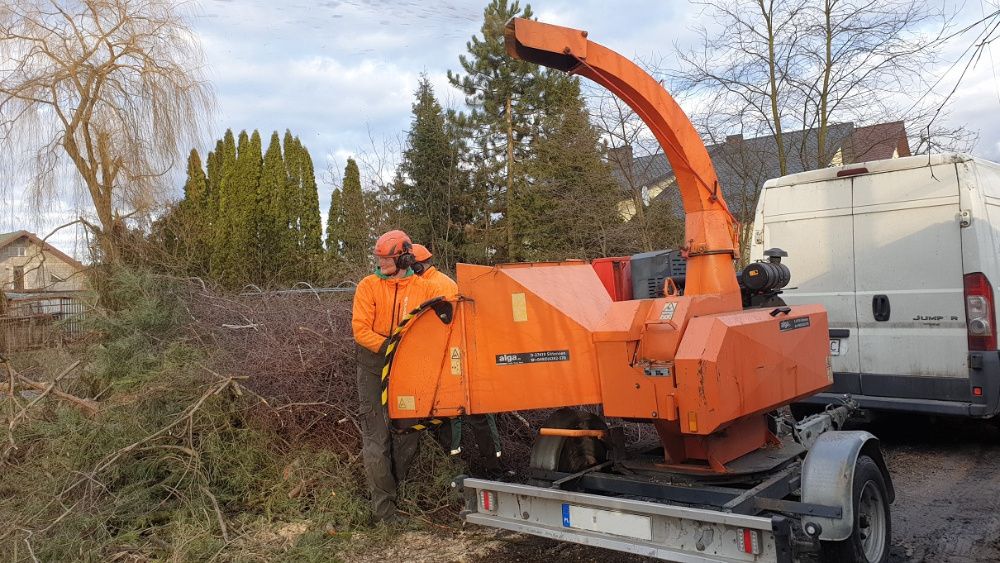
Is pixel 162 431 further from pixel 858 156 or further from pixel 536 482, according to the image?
pixel 858 156

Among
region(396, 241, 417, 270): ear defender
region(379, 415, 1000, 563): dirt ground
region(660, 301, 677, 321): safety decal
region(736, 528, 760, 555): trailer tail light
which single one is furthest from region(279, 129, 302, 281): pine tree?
region(736, 528, 760, 555): trailer tail light

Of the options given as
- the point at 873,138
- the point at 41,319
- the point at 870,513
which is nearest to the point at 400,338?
the point at 870,513

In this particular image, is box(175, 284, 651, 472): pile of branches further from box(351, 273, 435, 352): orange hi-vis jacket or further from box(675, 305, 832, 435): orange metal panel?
box(675, 305, 832, 435): orange metal panel

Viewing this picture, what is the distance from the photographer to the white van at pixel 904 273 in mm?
6750

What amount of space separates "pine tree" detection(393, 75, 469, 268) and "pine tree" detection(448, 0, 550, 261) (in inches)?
31.7

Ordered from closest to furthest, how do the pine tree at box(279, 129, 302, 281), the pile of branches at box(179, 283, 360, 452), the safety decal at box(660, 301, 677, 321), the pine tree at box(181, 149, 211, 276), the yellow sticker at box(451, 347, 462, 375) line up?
the safety decal at box(660, 301, 677, 321) → the yellow sticker at box(451, 347, 462, 375) → the pile of branches at box(179, 283, 360, 452) → the pine tree at box(181, 149, 211, 276) → the pine tree at box(279, 129, 302, 281)

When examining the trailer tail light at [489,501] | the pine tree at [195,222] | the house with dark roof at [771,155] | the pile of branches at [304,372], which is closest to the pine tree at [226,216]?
the pine tree at [195,222]

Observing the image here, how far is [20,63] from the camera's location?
11.7 m

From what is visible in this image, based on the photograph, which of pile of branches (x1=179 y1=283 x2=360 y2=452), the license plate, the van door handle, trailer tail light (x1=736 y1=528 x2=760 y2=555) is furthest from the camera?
the van door handle

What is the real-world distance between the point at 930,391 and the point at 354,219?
545 inches

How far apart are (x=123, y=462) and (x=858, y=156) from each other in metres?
13.2

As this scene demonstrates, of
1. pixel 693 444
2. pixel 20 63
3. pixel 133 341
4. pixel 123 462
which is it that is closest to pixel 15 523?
pixel 123 462

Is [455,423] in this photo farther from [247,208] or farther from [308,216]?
[308,216]

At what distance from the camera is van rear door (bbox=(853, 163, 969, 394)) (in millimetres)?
6863
